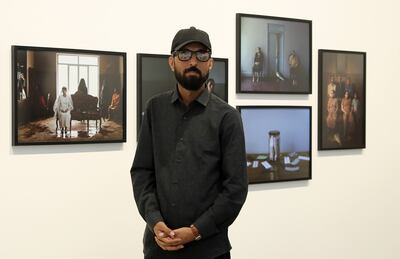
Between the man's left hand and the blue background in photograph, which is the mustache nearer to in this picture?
the man's left hand

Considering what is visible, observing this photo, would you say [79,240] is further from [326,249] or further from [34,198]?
[326,249]

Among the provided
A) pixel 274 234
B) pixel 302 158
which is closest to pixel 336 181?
pixel 302 158

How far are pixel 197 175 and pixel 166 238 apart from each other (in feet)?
0.89

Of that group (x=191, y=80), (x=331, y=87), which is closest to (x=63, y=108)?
(x=191, y=80)

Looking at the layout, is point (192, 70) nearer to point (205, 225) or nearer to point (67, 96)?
point (205, 225)

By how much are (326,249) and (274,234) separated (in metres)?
0.46

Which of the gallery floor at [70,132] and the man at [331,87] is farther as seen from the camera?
the man at [331,87]

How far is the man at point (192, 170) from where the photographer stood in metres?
2.18

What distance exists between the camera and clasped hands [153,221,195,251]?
2.15m

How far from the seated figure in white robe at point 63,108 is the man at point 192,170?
0.77 m

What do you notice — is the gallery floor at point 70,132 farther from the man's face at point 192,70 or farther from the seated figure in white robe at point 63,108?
the man's face at point 192,70

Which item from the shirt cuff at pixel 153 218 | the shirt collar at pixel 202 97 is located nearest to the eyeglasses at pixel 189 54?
the shirt collar at pixel 202 97

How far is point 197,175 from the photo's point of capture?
2.20 m

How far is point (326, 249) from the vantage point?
3.80 meters
